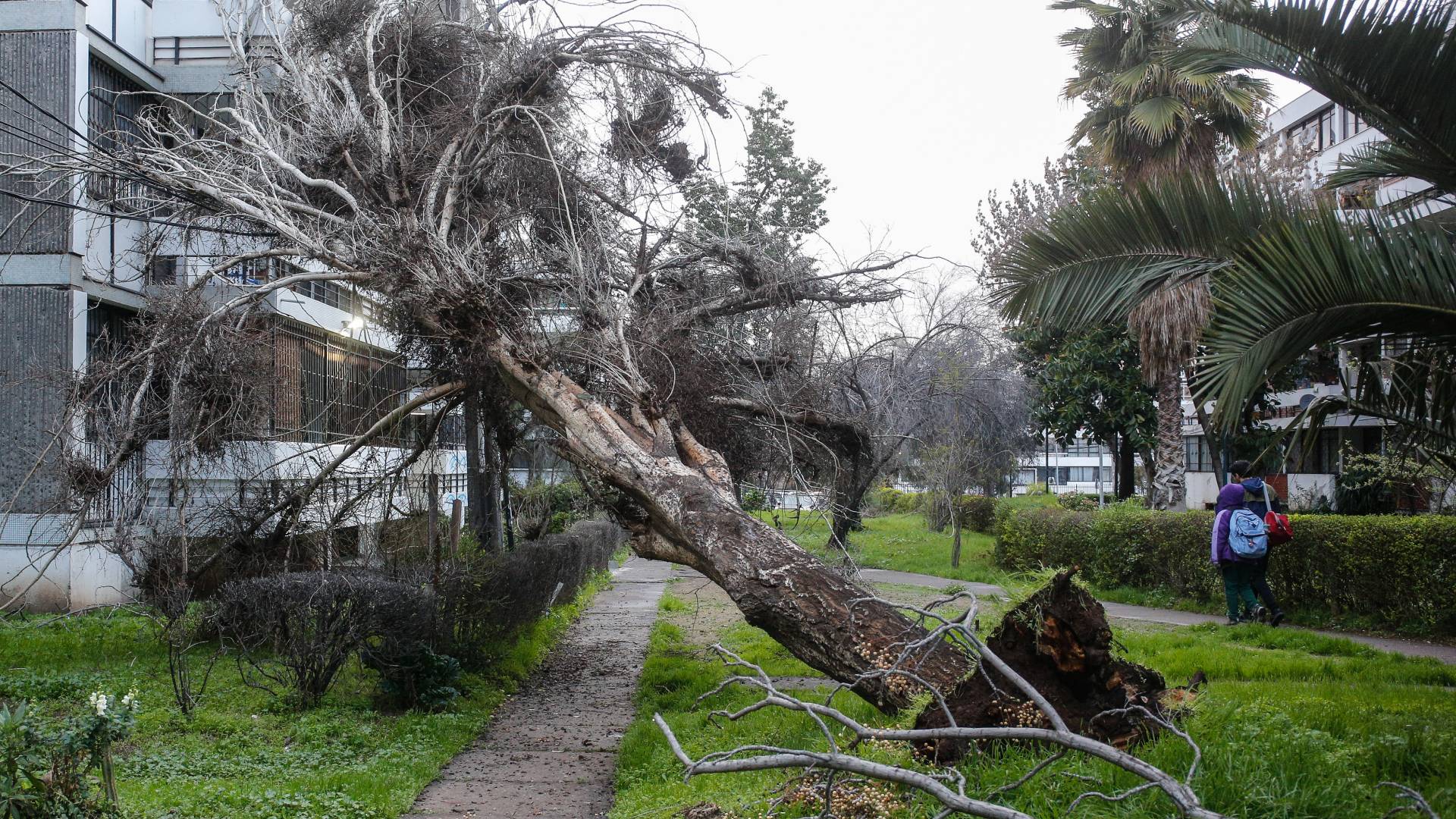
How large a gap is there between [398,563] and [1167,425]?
13830mm

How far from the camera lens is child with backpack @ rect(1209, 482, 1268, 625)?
1051 centimetres

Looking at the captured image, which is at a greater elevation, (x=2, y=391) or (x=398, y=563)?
(x=2, y=391)

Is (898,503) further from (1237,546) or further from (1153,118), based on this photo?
(1237,546)

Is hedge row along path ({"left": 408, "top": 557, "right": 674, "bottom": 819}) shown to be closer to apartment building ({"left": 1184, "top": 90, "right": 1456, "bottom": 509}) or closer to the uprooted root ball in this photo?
the uprooted root ball

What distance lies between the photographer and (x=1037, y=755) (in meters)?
4.60

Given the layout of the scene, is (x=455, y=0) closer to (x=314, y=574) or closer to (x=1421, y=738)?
(x=314, y=574)

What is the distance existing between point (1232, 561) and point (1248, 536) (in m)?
0.40

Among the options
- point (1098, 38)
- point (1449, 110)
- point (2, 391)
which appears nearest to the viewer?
point (1449, 110)

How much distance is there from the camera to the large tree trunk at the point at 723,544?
6.43m

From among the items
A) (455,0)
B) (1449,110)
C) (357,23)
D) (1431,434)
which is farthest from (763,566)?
(455,0)

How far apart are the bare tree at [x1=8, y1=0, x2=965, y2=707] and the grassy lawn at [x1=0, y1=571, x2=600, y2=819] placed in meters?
1.66

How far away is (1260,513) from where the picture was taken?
11086mm

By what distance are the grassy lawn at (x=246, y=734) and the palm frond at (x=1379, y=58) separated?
6.48m

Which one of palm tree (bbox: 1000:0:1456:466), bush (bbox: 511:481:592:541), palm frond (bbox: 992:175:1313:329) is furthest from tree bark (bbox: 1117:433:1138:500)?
palm frond (bbox: 992:175:1313:329)
